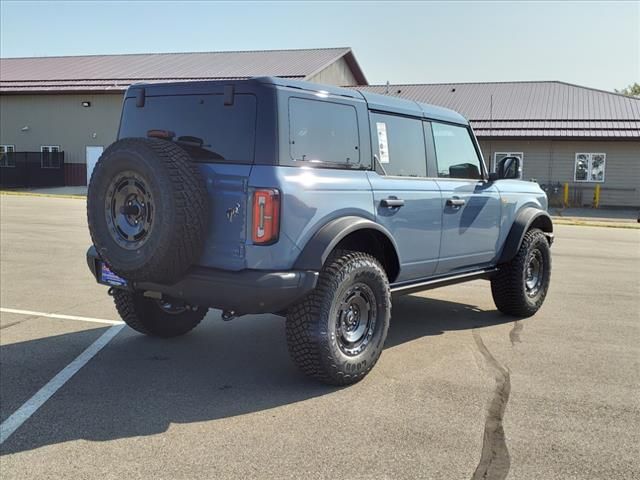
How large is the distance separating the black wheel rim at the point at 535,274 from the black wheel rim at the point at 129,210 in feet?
14.2

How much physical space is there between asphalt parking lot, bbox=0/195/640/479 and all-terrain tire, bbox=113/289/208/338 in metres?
0.14

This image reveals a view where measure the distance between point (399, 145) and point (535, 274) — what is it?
269 centimetres

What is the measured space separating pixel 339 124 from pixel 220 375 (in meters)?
2.09

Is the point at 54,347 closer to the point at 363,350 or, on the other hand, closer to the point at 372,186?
the point at 363,350

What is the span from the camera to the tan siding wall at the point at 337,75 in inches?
1342

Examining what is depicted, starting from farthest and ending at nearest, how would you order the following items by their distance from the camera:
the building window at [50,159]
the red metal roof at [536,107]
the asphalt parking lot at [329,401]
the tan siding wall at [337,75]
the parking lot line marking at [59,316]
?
the tan siding wall at [337,75]
the building window at [50,159]
the red metal roof at [536,107]
the parking lot line marking at [59,316]
the asphalt parking lot at [329,401]

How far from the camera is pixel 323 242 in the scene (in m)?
4.23

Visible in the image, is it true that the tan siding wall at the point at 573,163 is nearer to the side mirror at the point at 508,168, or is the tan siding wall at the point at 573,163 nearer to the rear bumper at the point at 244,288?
the side mirror at the point at 508,168

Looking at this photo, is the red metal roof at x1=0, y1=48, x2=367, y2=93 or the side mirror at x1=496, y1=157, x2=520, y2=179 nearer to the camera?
the side mirror at x1=496, y1=157, x2=520, y2=179

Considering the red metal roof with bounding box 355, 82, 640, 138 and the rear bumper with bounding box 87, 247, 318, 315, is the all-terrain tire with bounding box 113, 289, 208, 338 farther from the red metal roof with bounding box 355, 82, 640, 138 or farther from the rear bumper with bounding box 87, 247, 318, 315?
the red metal roof with bounding box 355, 82, 640, 138

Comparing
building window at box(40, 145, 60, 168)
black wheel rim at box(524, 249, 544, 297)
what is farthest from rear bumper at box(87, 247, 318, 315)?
building window at box(40, 145, 60, 168)

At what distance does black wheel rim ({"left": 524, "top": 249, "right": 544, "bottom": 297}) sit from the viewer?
683cm

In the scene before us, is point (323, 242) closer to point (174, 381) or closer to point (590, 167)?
point (174, 381)

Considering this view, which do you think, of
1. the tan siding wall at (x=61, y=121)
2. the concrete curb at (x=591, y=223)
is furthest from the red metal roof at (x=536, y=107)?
the tan siding wall at (x=61, y=121)
